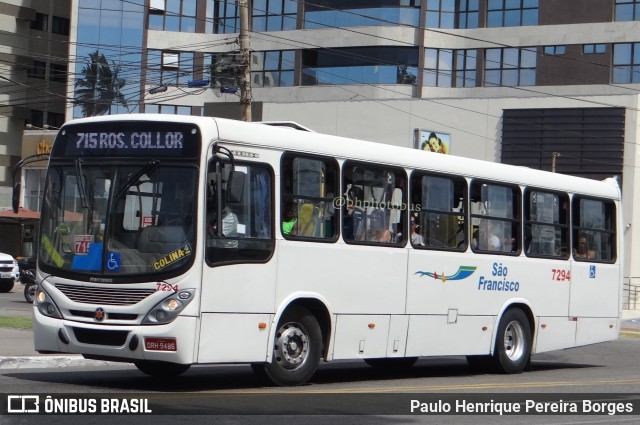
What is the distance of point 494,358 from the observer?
17734mm

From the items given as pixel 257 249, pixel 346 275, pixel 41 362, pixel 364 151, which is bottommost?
pixel 41 362

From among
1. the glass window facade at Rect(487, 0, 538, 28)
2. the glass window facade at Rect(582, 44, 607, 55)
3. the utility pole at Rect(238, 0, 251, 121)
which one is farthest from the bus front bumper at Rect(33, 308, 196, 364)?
the glass window facade at Rect(487, 0, 538, 28)

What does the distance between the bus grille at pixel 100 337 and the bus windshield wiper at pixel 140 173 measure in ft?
4.93

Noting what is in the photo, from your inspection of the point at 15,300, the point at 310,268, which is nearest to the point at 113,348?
the point at 310,268

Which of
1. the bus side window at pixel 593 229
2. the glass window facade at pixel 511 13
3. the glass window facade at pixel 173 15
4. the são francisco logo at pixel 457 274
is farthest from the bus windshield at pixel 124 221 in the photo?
the glass window facade at pixel 173 15

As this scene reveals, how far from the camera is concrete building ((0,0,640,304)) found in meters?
52.6

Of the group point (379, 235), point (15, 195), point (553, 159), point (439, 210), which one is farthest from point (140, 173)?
point (553, 159)

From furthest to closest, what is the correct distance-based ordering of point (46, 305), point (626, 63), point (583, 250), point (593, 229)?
point (626, 63)
point (593, 229)
point (583, 250)
point (46, 305)

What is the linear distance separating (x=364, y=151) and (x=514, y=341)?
15.6ft

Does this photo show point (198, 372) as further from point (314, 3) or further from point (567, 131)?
point (314, 3)

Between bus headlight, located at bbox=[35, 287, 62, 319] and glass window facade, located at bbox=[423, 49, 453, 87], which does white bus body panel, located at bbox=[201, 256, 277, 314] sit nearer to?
bus headlight, located at bbox=[35, 287, 62, 319]

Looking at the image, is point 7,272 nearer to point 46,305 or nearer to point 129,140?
point 46,305

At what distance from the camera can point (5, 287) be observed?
141 ft

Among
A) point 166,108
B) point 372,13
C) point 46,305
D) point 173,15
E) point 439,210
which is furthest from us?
point 166,108
